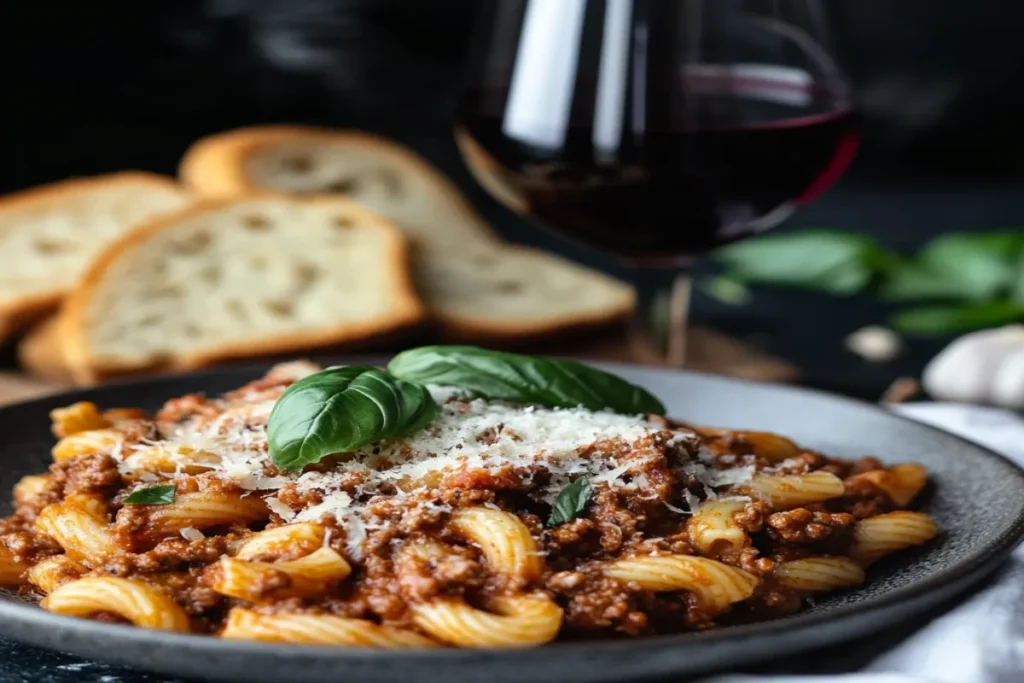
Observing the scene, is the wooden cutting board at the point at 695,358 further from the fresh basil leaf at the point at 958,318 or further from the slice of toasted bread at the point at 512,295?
the fresh basil leaf at the point at 958,318

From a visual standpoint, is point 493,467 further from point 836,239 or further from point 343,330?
point 836,239

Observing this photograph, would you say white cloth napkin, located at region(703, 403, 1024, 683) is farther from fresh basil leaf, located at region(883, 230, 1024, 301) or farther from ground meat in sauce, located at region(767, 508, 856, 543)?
fresh basil leaf, located at region(883, 230, 1024, 301)

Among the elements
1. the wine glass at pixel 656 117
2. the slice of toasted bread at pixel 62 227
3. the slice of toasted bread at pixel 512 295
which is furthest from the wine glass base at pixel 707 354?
the slice of toasted bread at pixel 62 227

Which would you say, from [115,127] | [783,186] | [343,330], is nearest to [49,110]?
[115,127]

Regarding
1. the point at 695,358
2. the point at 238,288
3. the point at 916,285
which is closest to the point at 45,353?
the point at 238,288

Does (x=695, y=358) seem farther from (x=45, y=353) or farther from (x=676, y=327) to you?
(x=45, y=353)

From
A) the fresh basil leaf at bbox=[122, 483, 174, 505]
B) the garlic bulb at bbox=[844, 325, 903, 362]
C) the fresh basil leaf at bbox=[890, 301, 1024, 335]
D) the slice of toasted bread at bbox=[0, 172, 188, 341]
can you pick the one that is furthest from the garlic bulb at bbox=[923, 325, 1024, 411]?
the slice of toasted bread at bbox=[0, 172, 188, 341]
